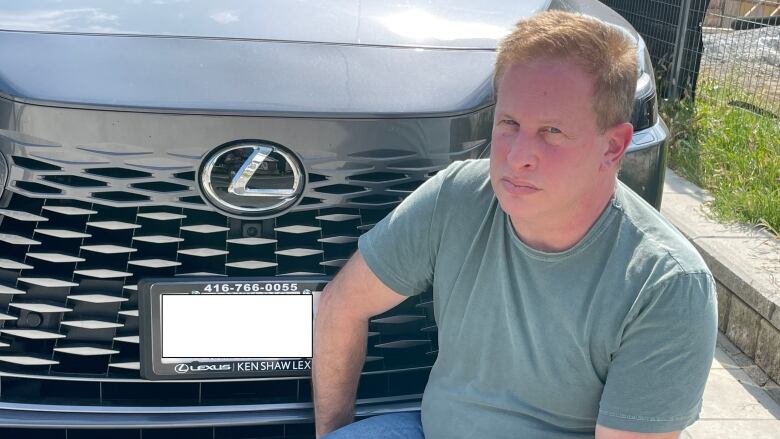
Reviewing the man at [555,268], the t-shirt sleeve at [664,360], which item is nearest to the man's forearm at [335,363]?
the man at [555,268]

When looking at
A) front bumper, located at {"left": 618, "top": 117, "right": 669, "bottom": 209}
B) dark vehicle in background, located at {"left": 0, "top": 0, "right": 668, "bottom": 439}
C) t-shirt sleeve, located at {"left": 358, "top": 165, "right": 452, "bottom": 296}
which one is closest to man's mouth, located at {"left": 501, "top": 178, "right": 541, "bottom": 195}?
t-shirt sleeve, located at {"left": 358, "top": 165, "right": 452, "bottom": 296}

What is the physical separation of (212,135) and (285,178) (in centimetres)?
18

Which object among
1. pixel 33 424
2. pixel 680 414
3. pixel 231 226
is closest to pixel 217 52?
pixel 231 226

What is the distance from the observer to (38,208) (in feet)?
7.56

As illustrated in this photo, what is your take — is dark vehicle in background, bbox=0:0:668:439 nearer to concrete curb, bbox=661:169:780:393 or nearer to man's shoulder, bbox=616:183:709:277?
man's shoulder, bbox=616:183:709:277

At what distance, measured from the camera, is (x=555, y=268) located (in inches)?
80.0

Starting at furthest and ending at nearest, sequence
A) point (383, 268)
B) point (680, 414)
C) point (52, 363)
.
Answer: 1. point (52, 363)
2. point (383, 268)
3. point (680, 414)

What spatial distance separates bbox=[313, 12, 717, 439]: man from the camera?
1.92 meters

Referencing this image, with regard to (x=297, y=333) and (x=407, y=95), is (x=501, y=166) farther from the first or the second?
(x=297, y=333)

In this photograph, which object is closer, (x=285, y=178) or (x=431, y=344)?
(x=285, y=178)

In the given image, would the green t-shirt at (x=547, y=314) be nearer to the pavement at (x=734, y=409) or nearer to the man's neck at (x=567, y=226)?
the man's neck at (x=567, y=226)

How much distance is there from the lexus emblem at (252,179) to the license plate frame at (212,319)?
0.54ft

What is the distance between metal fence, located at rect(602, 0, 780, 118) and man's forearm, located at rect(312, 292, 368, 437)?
13.0ft

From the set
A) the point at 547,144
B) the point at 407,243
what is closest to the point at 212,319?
the point at 407,243
